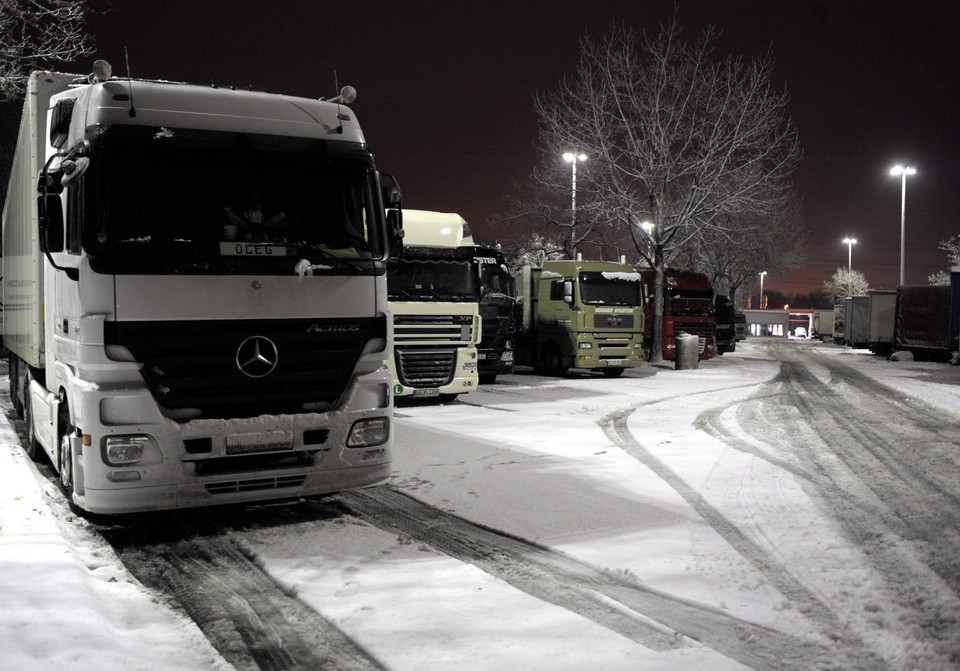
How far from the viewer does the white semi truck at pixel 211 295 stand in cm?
564

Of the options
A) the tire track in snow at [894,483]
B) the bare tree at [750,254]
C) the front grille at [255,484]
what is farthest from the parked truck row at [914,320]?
the front grille at [255,484]

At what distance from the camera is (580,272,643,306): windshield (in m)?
20.9

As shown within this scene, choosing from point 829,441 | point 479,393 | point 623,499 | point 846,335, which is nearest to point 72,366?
point 623,499

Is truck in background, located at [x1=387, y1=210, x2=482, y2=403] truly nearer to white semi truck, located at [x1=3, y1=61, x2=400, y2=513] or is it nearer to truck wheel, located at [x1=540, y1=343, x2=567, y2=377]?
truck wheel, located at [x1=540, y1=343, x2=567, y2=377]

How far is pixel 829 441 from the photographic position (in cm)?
1121

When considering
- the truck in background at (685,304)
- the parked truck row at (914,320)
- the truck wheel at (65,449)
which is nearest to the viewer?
the truck wheel at (65,449)

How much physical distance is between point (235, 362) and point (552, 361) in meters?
16.8

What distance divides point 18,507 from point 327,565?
3.01 m

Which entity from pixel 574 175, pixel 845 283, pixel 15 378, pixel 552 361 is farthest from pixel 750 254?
pixel 845 283

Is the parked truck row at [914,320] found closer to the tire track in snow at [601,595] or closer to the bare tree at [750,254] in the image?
the bare tree at [750,254]

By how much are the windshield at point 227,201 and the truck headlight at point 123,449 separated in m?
1.18

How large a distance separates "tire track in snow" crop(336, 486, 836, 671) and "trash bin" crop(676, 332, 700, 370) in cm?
1879

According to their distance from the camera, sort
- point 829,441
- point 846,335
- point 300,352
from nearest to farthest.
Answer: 1. point 300,352
2. point 829,441
3. point 846,335

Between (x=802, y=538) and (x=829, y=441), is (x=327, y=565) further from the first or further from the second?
(x=829, y=441)
